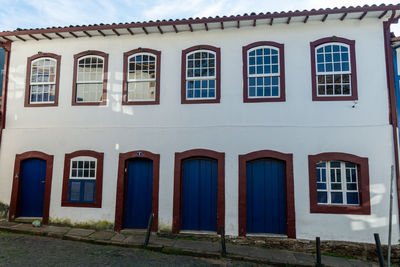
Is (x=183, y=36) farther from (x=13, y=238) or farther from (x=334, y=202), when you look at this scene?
(x=13, y=238)

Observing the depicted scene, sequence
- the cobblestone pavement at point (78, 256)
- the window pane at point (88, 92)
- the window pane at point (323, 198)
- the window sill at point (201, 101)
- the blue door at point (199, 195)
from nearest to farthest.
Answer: the cobblestone pavement at point (78, 256) < the window pane at point (323, 198) < the blue door at point (199, 195) < the window sill at point (201, 101) < the window pane at point (88, 92)

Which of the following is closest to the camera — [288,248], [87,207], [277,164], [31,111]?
[288,248]

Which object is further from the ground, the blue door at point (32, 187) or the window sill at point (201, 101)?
the window sill at point (201, 101)

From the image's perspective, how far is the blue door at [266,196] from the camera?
781cm

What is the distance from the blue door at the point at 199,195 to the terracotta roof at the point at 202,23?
13.5ft

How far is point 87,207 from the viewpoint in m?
8.45

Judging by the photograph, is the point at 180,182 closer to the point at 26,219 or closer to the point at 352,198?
the point at 352,198

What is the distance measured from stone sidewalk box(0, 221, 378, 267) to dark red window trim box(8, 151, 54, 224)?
0.36 meters

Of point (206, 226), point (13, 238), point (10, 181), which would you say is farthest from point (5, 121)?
point (206, 226)

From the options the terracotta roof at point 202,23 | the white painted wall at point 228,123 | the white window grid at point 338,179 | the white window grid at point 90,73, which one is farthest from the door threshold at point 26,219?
the white window grid at point 338,179

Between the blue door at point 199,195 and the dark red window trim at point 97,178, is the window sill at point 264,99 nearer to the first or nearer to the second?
the blue door at point 199,195

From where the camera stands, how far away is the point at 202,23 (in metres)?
8.09

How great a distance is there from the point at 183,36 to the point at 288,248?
22.8 ft

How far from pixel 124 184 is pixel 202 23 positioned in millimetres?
5401
